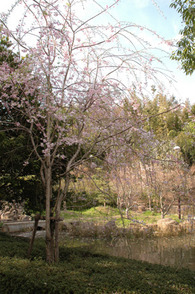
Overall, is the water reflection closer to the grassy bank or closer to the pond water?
the pond water

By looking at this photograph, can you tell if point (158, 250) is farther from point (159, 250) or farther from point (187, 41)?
point (187, 41)

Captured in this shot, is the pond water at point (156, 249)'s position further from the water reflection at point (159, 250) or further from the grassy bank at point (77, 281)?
the grassy bank at point (77, 281)

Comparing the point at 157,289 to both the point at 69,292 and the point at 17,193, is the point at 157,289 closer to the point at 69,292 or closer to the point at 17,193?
the point at 69,292

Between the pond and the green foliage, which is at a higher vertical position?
the green foliage

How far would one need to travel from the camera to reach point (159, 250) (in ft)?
25.1

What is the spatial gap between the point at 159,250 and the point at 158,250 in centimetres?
3

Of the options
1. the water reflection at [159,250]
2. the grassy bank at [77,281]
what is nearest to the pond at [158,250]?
the water reflection at [159,250]

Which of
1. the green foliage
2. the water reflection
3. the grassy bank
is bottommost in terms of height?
the water reflection

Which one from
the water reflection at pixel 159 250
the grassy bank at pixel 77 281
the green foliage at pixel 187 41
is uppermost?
the green foliage at pixel 187 41

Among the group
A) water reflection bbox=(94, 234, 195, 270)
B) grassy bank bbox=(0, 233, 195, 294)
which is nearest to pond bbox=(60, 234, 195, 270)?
water reflection bbox=(94, 234, 195, 270)

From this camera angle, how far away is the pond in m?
6.57

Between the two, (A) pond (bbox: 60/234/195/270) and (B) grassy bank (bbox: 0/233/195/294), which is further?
(A) pond (bbox: 60/234/195/270)

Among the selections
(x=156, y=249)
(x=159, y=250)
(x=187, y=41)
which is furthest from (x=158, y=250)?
(x=187, y=41)

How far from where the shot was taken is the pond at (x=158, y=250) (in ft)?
21.6
